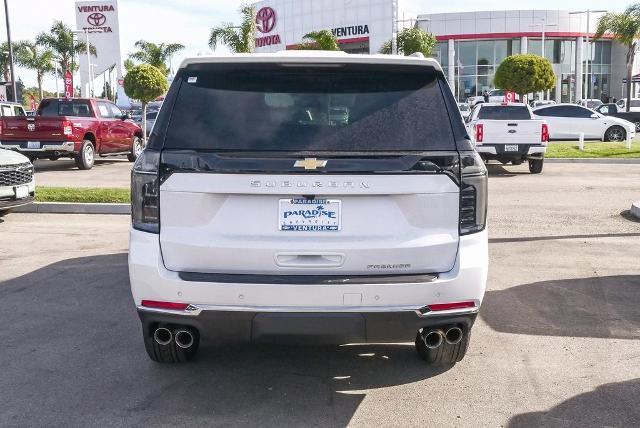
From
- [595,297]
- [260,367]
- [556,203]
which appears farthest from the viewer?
[556,203]

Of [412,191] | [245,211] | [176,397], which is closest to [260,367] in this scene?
[176,397]

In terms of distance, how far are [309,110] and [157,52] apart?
65833mm

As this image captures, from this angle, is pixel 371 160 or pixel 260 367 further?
pixel 260 367

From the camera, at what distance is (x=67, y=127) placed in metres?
18.4

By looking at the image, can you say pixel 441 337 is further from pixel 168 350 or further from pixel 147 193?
pixel 147 193

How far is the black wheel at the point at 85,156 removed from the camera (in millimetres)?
19047

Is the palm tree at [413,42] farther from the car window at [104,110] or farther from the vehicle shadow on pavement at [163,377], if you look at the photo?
the vehicle shadow on pavement at [163,377]

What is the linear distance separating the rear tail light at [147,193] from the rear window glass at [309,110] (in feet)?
0.46

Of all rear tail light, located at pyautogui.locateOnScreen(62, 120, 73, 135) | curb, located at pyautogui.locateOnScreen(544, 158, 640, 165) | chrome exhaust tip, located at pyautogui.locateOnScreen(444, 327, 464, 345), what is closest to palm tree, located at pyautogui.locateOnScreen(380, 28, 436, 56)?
curb, located at pyautogui.locateOnScreen(544, 158, 640, 165)

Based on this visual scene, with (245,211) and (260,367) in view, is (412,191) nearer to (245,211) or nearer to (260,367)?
(245,211)

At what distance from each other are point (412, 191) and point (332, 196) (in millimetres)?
419

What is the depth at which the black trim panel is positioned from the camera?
371 centimetres

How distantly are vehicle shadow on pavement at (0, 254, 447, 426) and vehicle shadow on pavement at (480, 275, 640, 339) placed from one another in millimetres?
1252

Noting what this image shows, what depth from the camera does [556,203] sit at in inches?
498
